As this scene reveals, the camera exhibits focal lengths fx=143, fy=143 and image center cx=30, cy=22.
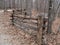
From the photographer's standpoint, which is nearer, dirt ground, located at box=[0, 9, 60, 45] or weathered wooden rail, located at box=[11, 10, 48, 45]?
weathered wooden rail, located at box=[11, 10, 48, 45]

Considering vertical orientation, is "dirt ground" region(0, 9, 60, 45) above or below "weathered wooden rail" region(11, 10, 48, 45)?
below

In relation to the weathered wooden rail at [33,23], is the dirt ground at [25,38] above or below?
below

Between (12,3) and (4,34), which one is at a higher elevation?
(12,3)

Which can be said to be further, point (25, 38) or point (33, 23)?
point (33, 23)

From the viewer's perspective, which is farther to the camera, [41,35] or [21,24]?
[21,24]

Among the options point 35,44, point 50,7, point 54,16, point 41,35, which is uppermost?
point 50,7

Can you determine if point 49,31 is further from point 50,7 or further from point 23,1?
point 23,1

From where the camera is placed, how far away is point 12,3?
20.3 m

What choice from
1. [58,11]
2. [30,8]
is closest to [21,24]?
[58,11]

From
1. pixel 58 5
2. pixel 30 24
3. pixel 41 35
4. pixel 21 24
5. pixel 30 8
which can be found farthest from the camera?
pixel 30 8

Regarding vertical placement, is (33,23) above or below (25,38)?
above

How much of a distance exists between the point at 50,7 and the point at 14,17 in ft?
12.5

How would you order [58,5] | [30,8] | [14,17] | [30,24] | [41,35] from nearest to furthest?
1. [41,35]
2. [58,5]
3. [30,24]
4. [14,17]
5. [30,8]

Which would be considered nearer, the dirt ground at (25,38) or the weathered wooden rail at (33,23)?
the weathered wooden rail at (33,23)
